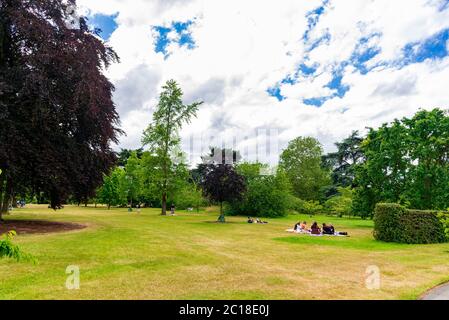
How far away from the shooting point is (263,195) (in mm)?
45844

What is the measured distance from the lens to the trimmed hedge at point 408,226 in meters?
19.4

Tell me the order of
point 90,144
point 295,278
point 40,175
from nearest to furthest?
point 295,278 < point 40,175 < point 90,144

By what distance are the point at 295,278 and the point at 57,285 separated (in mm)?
6439

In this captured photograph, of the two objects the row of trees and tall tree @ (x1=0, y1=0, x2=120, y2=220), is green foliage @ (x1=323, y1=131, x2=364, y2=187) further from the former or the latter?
tall tree @ (x1=0, y1=0, x2=120, y2=220)

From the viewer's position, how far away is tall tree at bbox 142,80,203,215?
43719 mm

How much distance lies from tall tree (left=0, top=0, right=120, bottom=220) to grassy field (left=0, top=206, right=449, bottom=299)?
4365mm

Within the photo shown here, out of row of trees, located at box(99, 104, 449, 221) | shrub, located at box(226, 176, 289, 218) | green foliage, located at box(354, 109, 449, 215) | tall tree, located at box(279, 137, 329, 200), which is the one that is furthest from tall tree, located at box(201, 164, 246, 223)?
tall tree, located at box(279, 137, 329, 200)

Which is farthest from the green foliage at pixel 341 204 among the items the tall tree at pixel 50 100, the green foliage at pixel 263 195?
the tall tree at pixel 50 100

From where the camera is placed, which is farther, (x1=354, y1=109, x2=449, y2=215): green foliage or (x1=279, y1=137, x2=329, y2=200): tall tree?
(x1=279, y1=137, x2=329, y2=200): tall tree

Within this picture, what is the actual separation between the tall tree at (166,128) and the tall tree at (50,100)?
63.8ft

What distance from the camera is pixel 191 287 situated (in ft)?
28.2

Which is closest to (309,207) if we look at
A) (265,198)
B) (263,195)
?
(265,198)
